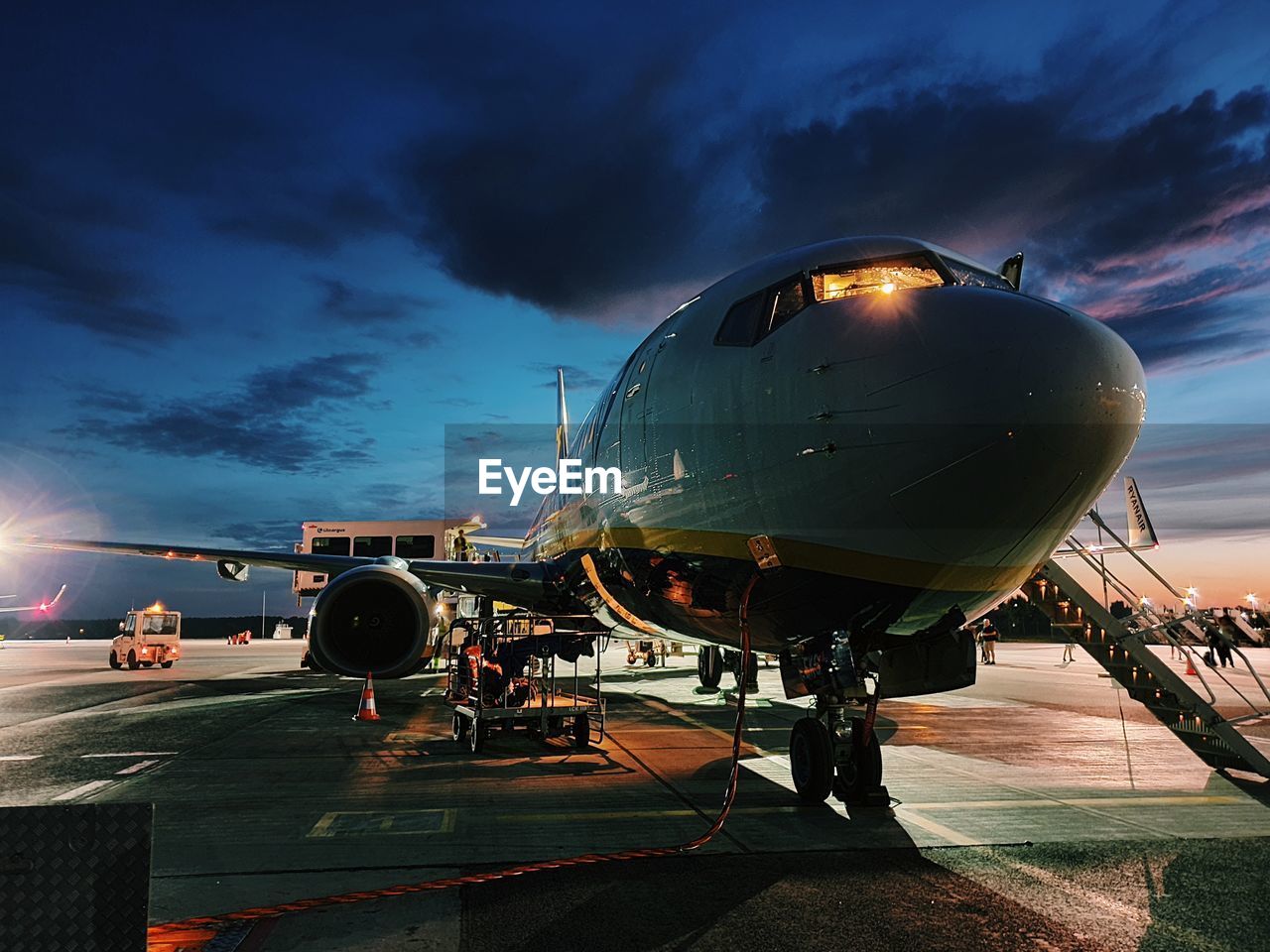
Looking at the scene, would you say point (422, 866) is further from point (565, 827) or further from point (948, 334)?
point (948, 334)

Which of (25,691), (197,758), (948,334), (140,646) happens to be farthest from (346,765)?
(140,646)

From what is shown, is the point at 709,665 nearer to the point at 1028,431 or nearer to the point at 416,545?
the point at 1028,431

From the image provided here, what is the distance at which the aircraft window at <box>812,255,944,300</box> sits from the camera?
5914 mm

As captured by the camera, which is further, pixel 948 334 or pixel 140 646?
pixel 140 646

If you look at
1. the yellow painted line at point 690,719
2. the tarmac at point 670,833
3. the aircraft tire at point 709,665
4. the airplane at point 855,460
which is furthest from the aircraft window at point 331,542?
the airplane at point 855,460

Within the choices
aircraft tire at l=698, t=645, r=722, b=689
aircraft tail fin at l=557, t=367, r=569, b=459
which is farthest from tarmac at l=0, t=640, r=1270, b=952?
aircraft tail fin at l=557, t=367, r=569, b=459

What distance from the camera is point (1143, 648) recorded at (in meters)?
8.89

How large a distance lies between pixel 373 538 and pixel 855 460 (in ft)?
102

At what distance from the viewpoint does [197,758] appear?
9.59 m

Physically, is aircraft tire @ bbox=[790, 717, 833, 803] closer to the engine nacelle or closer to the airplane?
the airplane

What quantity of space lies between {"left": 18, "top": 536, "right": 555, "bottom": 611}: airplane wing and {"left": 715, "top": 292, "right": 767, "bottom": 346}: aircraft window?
21.2 ft

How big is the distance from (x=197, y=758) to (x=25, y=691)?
12.3 meters

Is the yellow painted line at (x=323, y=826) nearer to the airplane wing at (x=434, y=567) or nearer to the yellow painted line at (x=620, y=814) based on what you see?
the yellow painted line at (x=620, y=814)

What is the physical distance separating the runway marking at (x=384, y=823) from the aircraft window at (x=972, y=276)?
561 cm
